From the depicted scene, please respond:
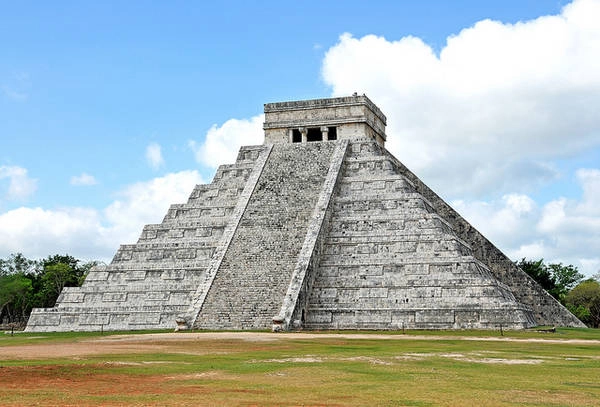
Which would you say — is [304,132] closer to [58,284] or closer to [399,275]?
[399,275]

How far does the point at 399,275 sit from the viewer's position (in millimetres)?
25875

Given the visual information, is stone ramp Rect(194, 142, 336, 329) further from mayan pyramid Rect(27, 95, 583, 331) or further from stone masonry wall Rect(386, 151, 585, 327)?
stone masonry wall Rect(386, 151, 585, 327)

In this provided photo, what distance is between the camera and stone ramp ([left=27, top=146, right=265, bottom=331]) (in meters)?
27.2

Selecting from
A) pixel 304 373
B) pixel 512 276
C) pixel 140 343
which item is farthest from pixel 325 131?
pixel 304 373

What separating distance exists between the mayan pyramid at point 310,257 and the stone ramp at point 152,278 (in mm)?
53

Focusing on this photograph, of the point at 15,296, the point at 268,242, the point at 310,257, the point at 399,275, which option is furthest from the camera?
the point at 15,296

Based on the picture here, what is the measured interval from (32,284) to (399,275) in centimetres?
4091

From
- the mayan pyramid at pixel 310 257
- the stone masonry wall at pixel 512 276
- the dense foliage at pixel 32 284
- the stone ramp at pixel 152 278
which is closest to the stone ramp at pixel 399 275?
the mayan pyramid at pixel 310 257

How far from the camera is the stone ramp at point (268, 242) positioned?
2509 centimetres

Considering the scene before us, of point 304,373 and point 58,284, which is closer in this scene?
point 304,373

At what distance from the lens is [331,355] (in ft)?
49.6

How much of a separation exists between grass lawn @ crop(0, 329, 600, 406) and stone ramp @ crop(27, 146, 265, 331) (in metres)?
7.60

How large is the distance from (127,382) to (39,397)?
175cm

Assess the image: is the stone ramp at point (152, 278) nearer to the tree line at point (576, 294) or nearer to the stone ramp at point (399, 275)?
the stone ramp at point (399, 275)
